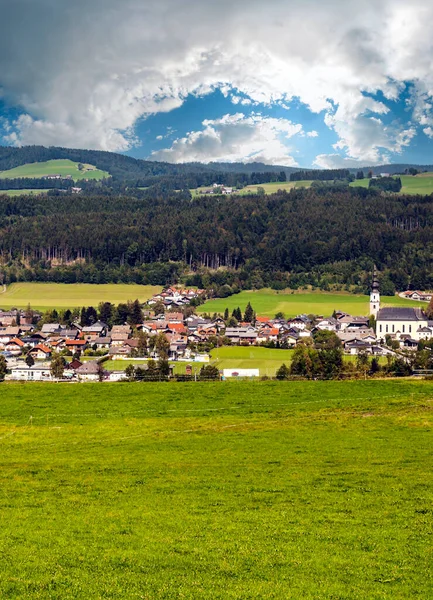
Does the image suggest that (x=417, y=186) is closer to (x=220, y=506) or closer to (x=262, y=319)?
(x=262, y=319)

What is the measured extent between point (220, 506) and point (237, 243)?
121811mm

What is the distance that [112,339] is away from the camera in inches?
2827

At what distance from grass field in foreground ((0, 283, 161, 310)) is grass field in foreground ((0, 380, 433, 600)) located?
232 ft

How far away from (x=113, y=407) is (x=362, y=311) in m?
62.1

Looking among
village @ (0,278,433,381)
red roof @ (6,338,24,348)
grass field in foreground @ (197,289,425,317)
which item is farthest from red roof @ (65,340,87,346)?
grass field in foreground @ (197,289,425,317)

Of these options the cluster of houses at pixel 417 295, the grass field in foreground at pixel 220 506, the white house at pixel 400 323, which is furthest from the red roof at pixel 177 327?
the grass field in foreground at pixel 220 506

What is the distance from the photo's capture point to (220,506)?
47.5 ft

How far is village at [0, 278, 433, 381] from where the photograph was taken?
195 feet

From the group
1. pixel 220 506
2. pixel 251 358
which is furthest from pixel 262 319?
pixel 220 506

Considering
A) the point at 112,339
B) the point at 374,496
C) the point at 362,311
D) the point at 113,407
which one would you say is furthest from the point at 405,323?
the point at 374,496

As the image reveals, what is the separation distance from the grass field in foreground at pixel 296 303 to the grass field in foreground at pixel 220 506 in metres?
62.4

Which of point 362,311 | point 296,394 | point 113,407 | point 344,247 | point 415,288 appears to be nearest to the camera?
point 113,407

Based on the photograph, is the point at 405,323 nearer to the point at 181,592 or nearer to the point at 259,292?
the point at 259,292

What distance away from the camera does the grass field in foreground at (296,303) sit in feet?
301
